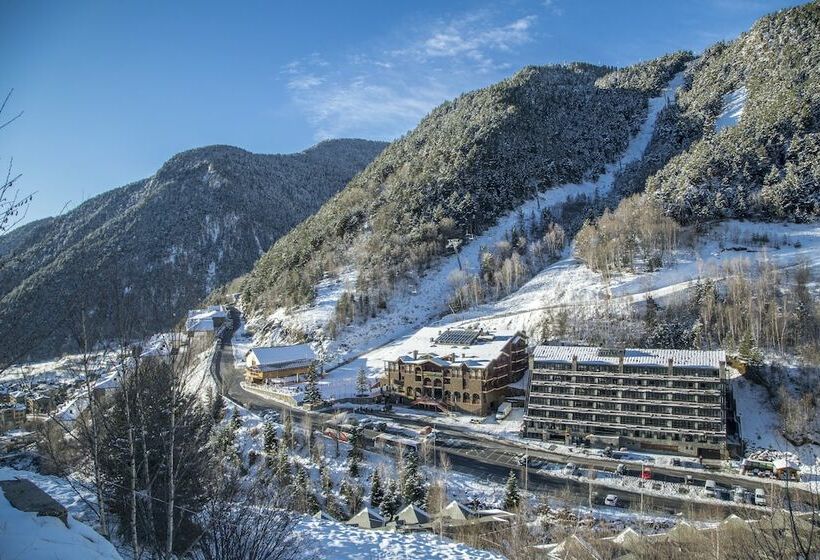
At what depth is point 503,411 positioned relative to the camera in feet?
159

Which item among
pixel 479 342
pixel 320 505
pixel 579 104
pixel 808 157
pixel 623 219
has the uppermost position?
pixel 579 104

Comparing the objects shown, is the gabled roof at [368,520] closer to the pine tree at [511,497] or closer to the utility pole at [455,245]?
the pine tree at [511,497]

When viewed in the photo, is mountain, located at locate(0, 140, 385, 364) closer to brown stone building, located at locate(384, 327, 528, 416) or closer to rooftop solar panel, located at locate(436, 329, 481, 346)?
brown stone building, located at locate(384, 327, 528, 416)

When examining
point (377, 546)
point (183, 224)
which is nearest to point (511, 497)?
point (377, 546)

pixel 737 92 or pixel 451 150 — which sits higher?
pixel 737 92

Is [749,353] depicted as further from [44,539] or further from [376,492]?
[44,539]

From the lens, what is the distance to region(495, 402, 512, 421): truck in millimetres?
47562

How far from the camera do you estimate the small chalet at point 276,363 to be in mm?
59969

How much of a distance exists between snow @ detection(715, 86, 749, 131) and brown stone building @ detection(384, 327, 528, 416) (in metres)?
72.8

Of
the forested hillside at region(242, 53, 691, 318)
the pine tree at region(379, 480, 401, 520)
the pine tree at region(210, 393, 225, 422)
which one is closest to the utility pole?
the forested hillside at region(242, 53, 691, 318)

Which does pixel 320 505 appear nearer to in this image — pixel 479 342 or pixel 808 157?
pixel 479 342

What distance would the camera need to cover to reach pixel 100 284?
30.3ft

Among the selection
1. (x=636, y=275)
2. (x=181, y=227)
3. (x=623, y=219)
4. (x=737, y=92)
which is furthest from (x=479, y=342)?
(x=181, y=227)

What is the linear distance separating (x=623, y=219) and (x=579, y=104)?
7653 centimetres
